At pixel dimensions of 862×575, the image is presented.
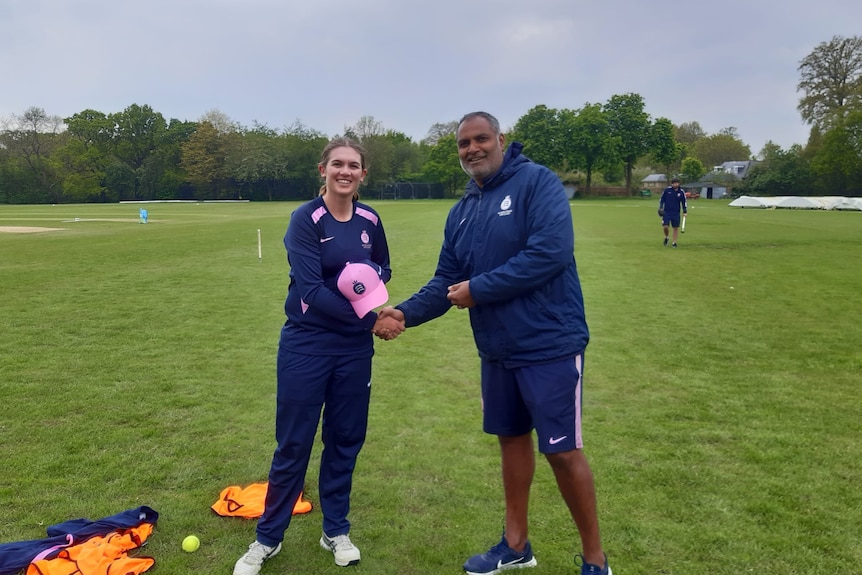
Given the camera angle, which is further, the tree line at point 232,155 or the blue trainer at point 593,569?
the tree line at point 232,155

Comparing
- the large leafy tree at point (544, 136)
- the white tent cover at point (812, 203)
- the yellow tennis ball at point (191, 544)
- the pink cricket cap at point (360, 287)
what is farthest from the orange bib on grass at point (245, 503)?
the large leafy tree at point (544, 136)

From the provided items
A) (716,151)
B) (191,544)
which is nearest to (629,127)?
(716,151)

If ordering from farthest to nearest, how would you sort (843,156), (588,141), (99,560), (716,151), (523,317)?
(716,151) → (588,141) → (843,156) → (99,560) → (523,317)

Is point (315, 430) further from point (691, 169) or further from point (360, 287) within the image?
point (691, 169)

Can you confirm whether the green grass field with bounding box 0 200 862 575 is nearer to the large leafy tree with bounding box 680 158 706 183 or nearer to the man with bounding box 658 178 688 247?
the man with bounding box 658 178 688 247

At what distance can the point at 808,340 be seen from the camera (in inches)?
313

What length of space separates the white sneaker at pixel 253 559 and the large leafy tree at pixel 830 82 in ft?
258

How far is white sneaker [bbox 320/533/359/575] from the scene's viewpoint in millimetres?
3281

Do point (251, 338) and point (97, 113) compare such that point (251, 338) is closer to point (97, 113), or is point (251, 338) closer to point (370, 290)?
point (370, 290)

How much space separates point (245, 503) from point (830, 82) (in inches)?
3312

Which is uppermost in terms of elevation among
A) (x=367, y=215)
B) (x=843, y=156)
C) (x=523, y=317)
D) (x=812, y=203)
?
(x=843, y=156)

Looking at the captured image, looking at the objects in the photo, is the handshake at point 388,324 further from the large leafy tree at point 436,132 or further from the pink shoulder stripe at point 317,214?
the large leafy tree at point 436,132

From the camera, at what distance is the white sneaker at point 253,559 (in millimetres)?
3164

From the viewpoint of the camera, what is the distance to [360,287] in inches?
126
